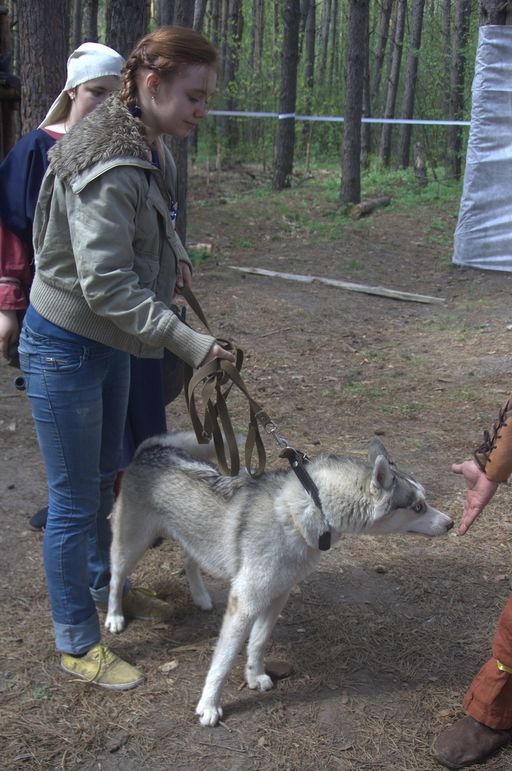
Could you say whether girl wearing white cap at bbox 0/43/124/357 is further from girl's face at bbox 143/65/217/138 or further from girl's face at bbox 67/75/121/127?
girl's face at bbox 143/65/217/138

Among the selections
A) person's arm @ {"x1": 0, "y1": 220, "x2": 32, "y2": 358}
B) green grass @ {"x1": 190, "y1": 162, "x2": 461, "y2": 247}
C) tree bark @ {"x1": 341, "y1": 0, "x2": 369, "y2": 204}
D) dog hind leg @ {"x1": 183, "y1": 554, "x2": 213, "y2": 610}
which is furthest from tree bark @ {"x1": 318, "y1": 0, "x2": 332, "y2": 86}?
dog hind leg @ {"x1": 183, "y1": 554, "x2": 213, "y2": 610}

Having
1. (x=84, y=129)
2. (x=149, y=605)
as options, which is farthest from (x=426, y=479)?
(x=84, y=129)

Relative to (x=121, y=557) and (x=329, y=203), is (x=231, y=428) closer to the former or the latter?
(x=121, y=557)

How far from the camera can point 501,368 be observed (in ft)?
22.7

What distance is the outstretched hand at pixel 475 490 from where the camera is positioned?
2.76m

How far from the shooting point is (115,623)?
3408 mm

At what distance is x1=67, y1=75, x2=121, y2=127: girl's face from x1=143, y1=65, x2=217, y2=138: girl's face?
768 millimetres

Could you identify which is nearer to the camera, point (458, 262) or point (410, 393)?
point (410, 393)

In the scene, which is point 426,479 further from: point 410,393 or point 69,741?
point 69,741

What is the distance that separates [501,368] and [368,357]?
4.06 ft

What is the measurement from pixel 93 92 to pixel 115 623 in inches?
90.2

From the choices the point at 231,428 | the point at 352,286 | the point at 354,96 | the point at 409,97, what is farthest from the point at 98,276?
the point at 409,97

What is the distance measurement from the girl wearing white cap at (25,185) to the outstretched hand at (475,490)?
185 centimetres

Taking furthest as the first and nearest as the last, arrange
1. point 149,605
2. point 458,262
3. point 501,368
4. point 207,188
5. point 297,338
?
point 207,188 → point 458,262 → point 297,338 → point 501,368 → point 149,605
